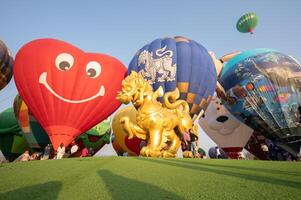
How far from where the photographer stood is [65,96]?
13.0 meters

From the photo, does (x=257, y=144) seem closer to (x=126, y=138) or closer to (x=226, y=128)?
(x=226, y=128)

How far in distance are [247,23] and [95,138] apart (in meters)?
18.4

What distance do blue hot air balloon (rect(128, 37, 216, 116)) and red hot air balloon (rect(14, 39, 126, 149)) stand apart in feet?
7.53

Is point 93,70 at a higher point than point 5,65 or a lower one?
higher

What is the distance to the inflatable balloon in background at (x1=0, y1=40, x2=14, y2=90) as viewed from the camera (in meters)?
17.0

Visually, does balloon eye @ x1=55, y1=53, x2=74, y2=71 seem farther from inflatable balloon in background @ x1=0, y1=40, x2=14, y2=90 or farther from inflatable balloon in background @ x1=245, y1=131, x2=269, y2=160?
inflatable balloon in background @ x1=245, y1=131, x2=269, y2=160

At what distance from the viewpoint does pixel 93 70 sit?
13648 millimetres

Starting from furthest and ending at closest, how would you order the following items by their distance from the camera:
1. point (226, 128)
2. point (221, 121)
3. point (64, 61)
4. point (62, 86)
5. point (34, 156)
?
point (221, 121), point (226, 128), point (34, 156), point (64, 61), point (62, 86)

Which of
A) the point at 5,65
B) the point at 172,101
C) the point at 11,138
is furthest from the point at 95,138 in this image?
the point at 172,101

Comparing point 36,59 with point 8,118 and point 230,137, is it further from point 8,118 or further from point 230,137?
point 230,137

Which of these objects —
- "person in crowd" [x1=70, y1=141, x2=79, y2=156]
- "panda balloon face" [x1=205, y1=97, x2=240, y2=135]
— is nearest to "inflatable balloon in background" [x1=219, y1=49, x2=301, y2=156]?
"panda balloon face" [x1=205, y1=97, x2=240, y2=135]

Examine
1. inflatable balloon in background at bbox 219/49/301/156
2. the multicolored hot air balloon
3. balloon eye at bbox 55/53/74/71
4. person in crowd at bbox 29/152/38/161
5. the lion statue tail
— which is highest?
the multicolored hot air balloon

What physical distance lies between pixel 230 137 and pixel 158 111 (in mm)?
12909

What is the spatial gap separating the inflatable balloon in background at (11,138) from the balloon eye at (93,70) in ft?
33.7
